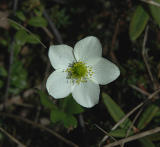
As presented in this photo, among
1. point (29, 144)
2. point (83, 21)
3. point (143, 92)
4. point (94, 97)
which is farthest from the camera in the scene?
point (83, 21)

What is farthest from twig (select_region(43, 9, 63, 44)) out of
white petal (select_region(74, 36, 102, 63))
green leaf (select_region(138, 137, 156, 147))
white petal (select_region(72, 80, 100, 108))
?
green leaf (select_region(138, 137, 156, 147))

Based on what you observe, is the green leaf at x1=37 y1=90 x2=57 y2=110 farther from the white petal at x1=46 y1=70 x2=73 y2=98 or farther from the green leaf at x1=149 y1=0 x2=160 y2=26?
the green leaf at x1=149 y1=0 x2=160 y2=26

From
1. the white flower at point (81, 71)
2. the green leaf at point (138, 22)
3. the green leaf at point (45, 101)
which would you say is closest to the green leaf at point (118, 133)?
the white flower at point (81, 71)

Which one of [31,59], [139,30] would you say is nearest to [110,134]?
[139,30]

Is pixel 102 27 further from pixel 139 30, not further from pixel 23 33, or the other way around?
pixel 23 33

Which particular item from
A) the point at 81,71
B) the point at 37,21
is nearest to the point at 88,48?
the point at 81,71

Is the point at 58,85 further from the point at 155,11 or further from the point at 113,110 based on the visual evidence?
the point at 155,11
